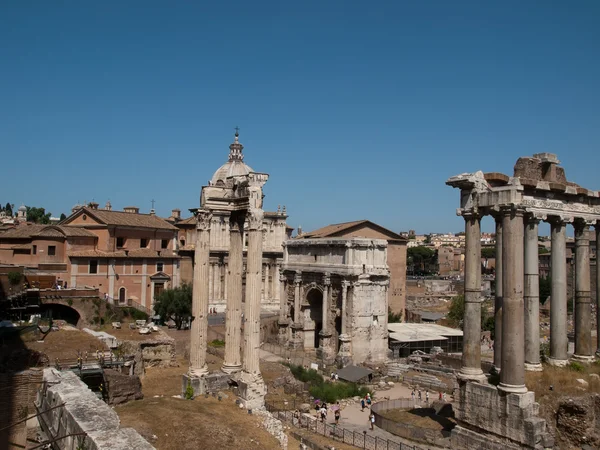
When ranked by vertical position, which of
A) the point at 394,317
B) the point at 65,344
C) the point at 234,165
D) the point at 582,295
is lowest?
the point at 394,317

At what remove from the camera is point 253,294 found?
17.1 meters

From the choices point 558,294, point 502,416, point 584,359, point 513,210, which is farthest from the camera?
point 584,359

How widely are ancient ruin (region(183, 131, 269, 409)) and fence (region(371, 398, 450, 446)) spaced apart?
481 cm

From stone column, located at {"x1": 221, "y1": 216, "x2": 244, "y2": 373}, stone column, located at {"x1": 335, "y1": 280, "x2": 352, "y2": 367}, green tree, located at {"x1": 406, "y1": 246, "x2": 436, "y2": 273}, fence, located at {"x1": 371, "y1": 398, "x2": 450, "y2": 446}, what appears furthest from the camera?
green tree, located at {"x1": 406, "y1": 246, "x2": 436, "y2": 273}

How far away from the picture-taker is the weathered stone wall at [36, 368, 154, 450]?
26.8 feet

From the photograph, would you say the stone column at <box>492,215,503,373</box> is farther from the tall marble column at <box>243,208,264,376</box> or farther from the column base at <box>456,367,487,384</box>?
the tall marble column at <box>243,208,264,376</box>

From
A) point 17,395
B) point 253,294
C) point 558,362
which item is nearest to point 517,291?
point 558,362

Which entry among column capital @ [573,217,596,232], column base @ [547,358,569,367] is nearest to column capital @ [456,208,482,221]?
column capital @ [573,217,596,232]

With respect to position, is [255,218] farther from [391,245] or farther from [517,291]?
[391,245]

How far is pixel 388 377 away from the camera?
99.8 ft

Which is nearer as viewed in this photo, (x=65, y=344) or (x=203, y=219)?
(x=203, y=219)

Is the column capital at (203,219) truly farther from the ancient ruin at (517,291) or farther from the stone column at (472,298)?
the stone column at (472,298)

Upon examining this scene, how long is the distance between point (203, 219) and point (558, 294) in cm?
1190

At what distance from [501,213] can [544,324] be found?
4231 cm
